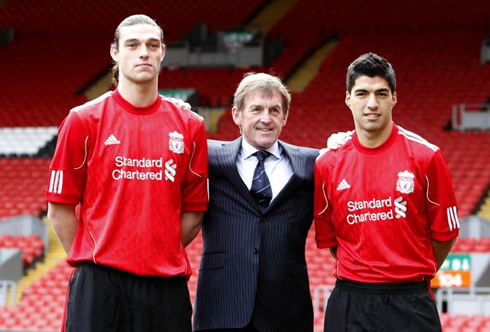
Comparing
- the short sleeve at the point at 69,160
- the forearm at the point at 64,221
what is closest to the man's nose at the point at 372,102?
the short sleeve at the point at 69,160

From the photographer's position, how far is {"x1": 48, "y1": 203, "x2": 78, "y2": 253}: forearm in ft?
13.2

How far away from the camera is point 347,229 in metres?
4.28

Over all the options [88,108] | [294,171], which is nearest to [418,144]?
[294,171]

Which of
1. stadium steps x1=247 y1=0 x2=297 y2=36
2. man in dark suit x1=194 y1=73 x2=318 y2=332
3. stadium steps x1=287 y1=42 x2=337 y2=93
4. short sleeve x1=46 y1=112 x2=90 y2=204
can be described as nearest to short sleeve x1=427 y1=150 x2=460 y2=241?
man in dark suit x1=194 y1=73 x2=318 y2=332

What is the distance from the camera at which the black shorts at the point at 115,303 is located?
3.92m

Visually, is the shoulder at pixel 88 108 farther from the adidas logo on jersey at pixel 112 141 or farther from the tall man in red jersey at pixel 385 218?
the tall man in red jersey at pixel 385 218

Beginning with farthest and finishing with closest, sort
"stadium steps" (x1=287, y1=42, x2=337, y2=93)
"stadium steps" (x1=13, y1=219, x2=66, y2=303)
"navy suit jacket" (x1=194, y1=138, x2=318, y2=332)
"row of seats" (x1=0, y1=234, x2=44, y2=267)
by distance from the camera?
"stadium steps" (x1=287, y1=42, x2=337, y2=93), "row of seats" (x1=0, y1=234, x2=44, y2=267), "stadium steps" (x1=13, y1=219, x2=66, y2=303), "navy suit jacket" (x1=194, y1=138, x2=318, y2=332)

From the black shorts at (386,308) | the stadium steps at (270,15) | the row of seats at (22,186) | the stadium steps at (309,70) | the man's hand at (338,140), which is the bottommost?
the black shorts at (386,308)

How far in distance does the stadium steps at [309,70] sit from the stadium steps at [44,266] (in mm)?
8060

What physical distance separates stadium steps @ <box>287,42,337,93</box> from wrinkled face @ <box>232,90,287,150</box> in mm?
16192

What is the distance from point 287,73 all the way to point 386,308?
17.3 meters

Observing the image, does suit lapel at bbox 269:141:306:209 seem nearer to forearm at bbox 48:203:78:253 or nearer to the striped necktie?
the striped necktie

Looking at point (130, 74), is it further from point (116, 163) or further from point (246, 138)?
point (246, 138)

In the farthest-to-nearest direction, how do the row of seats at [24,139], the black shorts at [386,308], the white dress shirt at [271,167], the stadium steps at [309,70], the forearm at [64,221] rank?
the stadium steps at [309,70]
the row of seats at [24,139]
the white dress shirt at [271,167]
the black shorts at [386,308]
the forearm at [64,221]
